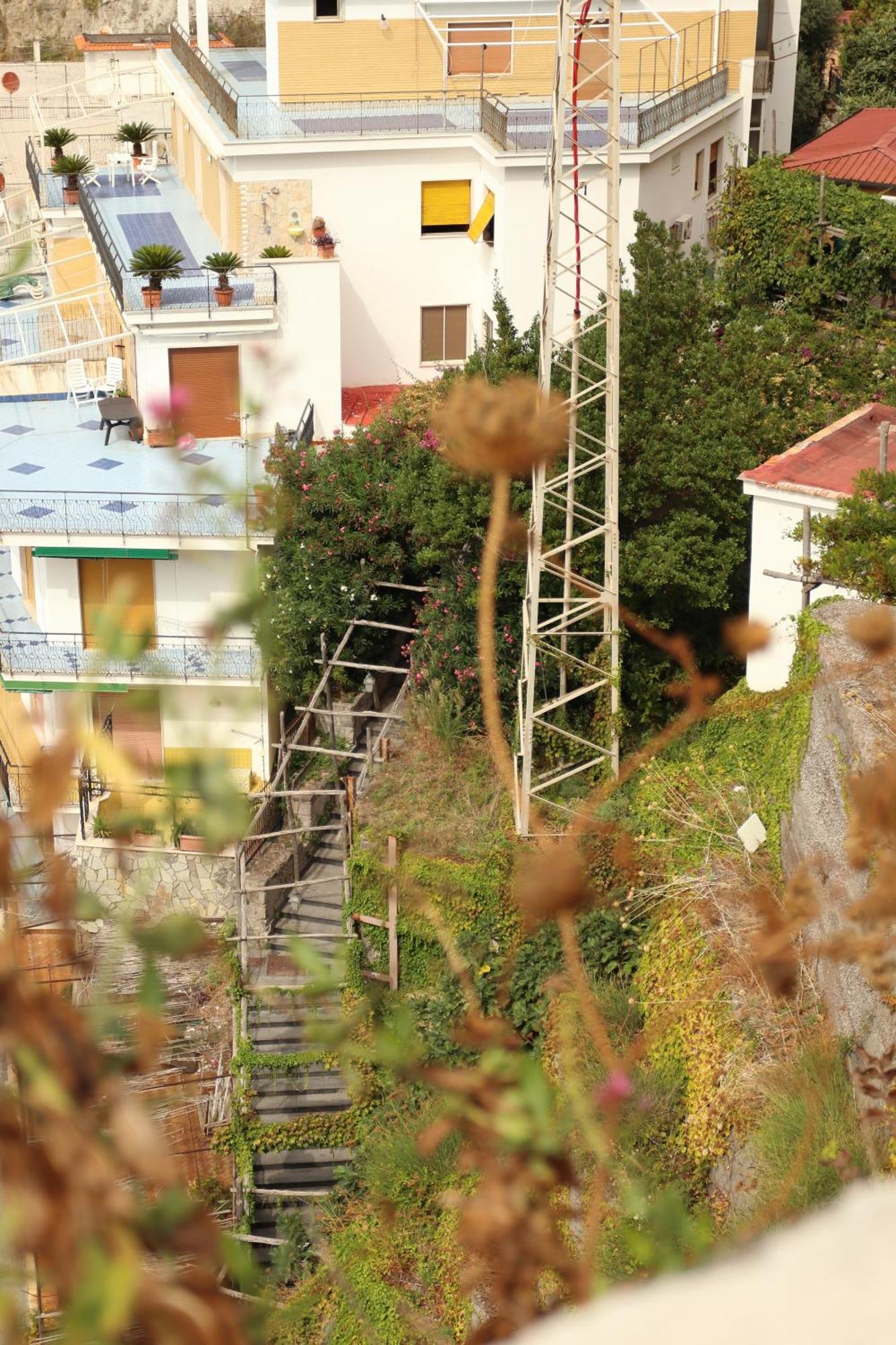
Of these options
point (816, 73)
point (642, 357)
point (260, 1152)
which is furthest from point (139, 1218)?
point (816, 73)

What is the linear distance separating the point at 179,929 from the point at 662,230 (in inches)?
739

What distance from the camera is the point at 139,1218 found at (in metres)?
1.37

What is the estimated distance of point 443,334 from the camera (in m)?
25.7

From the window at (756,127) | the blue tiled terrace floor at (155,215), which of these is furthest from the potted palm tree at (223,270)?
the window at (756,127)

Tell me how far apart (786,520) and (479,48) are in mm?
13764

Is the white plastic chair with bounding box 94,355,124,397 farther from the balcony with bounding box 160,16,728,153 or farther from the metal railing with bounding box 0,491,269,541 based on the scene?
the metal railing with bounding box 0,491,269,541

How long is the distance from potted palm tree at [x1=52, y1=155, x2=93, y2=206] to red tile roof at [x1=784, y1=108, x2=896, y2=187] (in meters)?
12.4

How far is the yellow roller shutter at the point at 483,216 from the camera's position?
23875 millimetres

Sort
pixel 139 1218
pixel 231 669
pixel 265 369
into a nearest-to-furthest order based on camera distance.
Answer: pixel 139 1218, pixel 265 369, pixel 231 669

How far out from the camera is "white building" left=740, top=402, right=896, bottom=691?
593 inches

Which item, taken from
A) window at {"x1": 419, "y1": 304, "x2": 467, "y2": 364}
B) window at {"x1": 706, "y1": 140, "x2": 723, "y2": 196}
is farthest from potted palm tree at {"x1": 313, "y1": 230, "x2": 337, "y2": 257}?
window at {"x1": 706, "y1": 140, "x2": 723, "y2": 196}

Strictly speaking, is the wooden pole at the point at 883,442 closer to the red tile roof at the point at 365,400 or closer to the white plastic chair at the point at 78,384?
the red tile roof at the point at 365,400

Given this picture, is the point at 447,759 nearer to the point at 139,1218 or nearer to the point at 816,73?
the point at 139,1218

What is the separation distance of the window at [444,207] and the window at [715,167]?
4441mm
